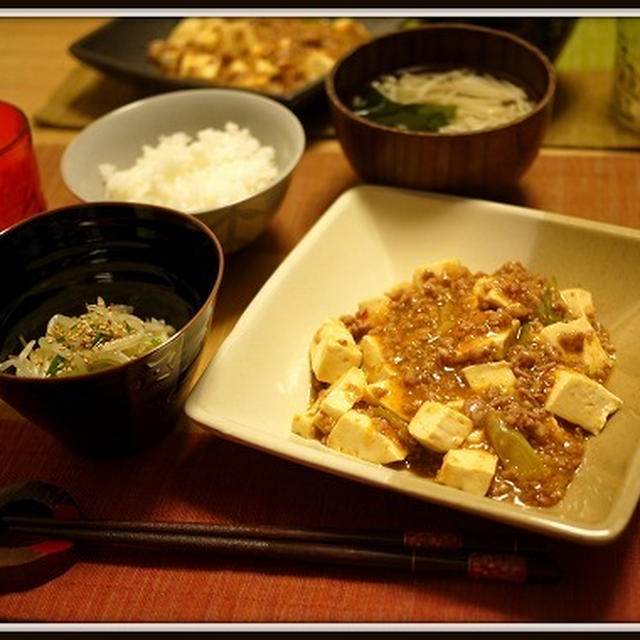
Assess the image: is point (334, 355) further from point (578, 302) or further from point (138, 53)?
point (138, 53)

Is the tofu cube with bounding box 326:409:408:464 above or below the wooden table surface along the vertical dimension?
above

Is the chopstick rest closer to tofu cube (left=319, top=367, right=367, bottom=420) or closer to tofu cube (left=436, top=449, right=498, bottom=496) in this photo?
tofu cube (left=319, top=367, right=367, bottom=420)

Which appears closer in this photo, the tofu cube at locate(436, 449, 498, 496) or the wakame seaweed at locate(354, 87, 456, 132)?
the tofu cube at locate(436, 449, 498, 496)

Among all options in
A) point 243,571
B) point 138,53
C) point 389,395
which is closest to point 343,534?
point 243,571

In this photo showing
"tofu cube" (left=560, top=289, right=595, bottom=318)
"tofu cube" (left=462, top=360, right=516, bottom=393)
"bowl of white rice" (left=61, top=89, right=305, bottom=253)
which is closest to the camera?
"tofu cube" (left=462, top=360, right=516, bottom=393)

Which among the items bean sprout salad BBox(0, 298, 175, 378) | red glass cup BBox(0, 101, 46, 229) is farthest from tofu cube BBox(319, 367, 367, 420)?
red glass cup BBox(0, 101, 46, 229)

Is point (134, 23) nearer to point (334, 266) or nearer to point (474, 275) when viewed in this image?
point (334, 266)

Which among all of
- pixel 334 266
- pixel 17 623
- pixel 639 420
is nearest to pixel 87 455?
pixel 17 623
